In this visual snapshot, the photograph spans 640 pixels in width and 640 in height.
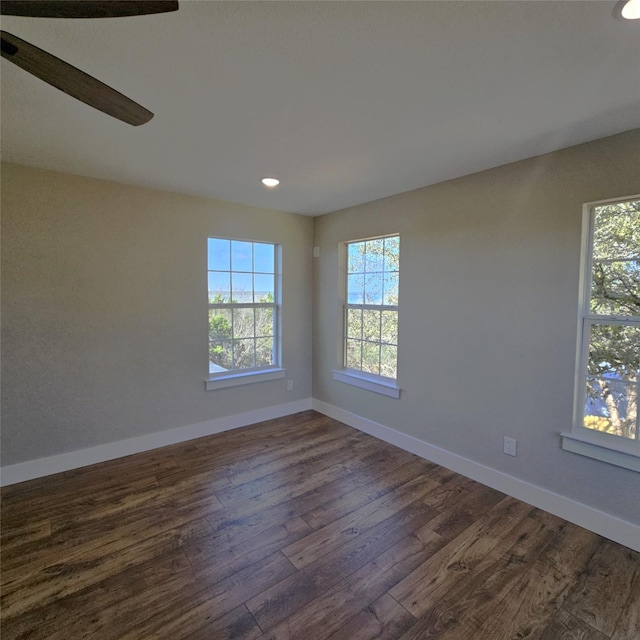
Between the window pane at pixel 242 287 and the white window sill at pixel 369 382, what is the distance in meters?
1.33

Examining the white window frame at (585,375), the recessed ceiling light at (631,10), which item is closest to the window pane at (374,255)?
the white window frame at (585,375)

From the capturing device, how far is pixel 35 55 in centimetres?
102

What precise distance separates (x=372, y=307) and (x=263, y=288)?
128cm

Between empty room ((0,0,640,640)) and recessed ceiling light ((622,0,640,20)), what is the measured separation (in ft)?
0.04

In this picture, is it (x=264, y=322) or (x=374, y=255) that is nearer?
(x=374, y=255)

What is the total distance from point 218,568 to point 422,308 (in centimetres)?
238

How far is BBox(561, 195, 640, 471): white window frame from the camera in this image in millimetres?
2010

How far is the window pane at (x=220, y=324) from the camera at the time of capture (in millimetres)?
3553

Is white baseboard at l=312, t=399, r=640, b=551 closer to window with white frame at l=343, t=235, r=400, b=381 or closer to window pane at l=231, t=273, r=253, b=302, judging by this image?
window with white frame at l=343, t=235, r=400, b=381

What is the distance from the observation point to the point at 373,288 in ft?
11.8

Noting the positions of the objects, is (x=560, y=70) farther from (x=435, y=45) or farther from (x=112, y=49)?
(x=112, y=49)

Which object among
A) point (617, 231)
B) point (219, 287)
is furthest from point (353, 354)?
point (617, 231)

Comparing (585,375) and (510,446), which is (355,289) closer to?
(510,446)

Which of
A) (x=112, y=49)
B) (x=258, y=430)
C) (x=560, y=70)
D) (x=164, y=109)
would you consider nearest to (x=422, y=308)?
(x=560, y=70)
